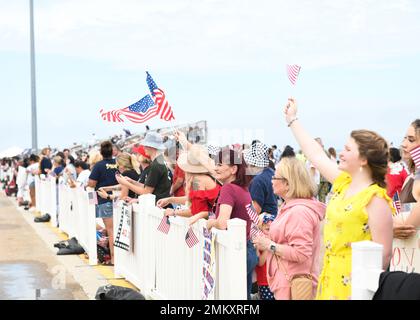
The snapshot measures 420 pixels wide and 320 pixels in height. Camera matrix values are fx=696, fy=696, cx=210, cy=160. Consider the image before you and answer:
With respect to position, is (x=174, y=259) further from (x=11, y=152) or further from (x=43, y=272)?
(x=11, y=152)

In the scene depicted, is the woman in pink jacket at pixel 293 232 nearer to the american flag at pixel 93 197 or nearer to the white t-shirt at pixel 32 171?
the american flag at pixel 93 197

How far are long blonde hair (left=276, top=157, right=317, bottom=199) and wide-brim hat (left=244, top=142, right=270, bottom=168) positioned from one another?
2.96 ft

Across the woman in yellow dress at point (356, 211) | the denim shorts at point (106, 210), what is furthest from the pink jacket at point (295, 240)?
the denim shorts at point (106, 210)

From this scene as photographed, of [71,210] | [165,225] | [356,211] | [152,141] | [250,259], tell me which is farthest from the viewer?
Answer: [71,210]

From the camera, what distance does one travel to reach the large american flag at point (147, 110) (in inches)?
328

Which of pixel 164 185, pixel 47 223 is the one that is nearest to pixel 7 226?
pixel 47 223

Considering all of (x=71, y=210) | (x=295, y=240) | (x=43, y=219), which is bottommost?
(x=43, y=219)

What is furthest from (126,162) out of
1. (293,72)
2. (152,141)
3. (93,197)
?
(293,72)

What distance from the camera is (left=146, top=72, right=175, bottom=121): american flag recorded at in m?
8.30

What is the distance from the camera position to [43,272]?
10414mm

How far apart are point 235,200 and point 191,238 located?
77cm

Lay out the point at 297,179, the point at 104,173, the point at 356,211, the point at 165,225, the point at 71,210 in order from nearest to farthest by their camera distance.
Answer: the point at 356,211
the point at 297,179
the point at 165,225
the point at 104,173
the point at 71,210

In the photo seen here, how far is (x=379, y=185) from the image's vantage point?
411 cm

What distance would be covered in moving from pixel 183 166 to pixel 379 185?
253 centimetres
